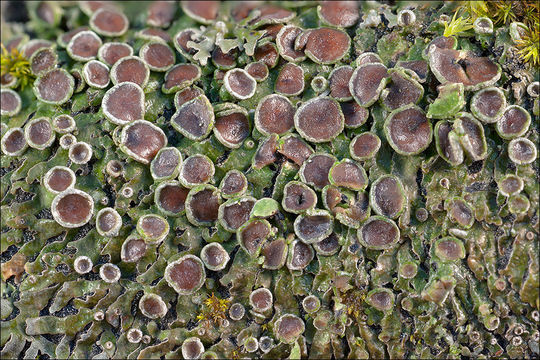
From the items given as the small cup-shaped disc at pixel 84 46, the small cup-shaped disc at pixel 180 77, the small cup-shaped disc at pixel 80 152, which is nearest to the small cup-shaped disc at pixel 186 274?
the small cup-shaped disc at pixel 80 152

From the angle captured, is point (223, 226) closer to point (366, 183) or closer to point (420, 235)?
point (366, 183)

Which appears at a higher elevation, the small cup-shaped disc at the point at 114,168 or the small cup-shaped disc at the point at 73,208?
the small cup-shaped disc at the point at 114,168

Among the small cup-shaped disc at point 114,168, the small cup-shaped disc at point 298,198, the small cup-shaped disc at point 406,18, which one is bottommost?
the small cup-shaped disc at point 114,168

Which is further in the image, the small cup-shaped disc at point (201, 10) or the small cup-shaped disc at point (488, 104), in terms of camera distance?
the small cup-shaped disc at point (201, 10)

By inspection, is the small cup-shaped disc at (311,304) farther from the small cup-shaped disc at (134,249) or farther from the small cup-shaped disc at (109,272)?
the small cup-shaped disc at (109,272)

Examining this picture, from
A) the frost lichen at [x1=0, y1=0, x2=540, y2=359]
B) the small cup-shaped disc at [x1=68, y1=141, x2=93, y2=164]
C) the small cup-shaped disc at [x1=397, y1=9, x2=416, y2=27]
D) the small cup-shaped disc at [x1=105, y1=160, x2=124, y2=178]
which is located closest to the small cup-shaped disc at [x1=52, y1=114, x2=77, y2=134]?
the frost lichen at [x1=0, y1=0, x2=540, y2=359]

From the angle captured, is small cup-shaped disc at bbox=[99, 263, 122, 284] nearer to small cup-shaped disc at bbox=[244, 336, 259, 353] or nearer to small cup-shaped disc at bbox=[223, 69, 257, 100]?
small cup-shaped disc at bbox=[244, 336, 259, 353]
